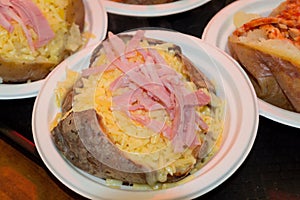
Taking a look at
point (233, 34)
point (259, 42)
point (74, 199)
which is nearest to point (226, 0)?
point (233, 34)

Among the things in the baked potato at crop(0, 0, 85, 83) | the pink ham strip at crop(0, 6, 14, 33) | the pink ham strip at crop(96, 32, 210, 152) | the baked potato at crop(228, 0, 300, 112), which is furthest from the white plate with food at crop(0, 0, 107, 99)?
the baked potato at crop(228, 0, 300, 112)

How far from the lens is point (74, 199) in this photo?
1.27 m

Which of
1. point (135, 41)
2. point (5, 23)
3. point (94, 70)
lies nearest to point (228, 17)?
point (135, 41)

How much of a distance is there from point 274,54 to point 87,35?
2.04ft

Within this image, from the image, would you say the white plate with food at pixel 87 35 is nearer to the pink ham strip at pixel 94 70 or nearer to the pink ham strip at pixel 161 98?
the pink ham strip at pixel 94 70

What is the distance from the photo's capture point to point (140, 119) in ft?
3.76

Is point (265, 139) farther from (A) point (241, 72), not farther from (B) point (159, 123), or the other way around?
(B) point (159, 123)

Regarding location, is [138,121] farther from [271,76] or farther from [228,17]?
[228,17]

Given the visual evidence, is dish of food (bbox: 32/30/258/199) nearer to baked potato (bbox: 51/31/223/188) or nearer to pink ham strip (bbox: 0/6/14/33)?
baked potato (bbox: 51/31/223/188)

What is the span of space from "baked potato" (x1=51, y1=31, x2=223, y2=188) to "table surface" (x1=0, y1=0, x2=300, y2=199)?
0.43 feet

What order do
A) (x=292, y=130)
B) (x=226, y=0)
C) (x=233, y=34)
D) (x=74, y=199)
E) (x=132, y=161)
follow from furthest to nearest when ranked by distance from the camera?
(x=226, y=0), (x=233, y=34), (x=292, y=130), (x=74, y=199), (x=132, y=161)

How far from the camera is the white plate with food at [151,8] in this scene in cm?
168

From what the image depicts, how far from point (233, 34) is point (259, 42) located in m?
0.12

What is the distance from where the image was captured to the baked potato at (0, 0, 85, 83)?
4.63 ft
